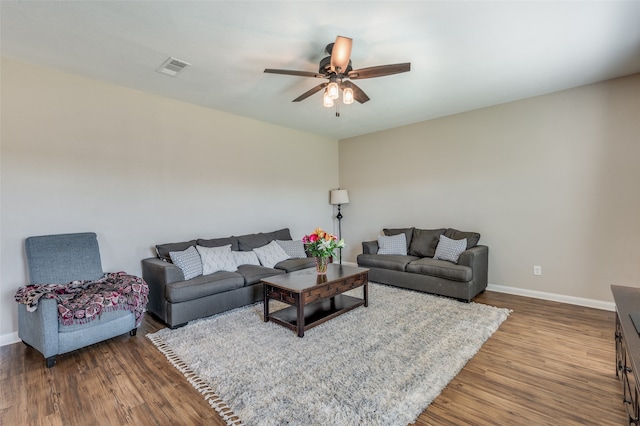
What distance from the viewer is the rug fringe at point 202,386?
1813 millimetres

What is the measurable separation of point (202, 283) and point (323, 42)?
2699mm

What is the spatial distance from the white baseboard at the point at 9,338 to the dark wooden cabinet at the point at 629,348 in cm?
454

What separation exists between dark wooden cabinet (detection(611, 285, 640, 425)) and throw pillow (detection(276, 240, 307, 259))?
359 centimetres

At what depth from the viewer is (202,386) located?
83.5 inches

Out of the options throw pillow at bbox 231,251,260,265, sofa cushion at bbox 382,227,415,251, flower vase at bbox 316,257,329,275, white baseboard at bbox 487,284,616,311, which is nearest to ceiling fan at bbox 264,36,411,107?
flower vase at bbox 316,257,329,275

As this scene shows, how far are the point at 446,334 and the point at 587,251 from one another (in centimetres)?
230

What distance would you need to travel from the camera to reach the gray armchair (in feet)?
7.91

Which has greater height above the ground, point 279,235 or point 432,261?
point 279,235

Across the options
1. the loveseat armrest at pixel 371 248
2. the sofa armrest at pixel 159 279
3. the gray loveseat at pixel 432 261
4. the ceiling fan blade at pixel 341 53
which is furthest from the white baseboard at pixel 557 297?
the sofa armrest at pixel 159 279

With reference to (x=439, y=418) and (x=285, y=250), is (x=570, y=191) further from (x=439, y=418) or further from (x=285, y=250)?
(x=285, y=250)

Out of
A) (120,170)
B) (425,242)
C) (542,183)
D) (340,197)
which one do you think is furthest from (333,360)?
(340,197)

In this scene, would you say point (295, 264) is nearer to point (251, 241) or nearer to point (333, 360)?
point (251, 241)

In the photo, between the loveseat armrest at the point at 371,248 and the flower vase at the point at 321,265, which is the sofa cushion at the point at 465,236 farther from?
the flower vase at the point at 321,265

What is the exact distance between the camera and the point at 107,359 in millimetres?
2561
